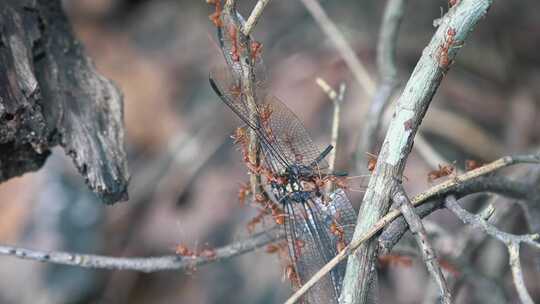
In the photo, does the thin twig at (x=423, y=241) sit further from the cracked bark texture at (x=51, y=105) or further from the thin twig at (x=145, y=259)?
the cracked bark texture at (x=51, y=105)

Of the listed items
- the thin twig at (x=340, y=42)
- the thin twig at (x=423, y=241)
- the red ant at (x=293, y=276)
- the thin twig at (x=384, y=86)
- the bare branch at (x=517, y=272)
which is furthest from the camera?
the thin twig at (x=340, y=42)

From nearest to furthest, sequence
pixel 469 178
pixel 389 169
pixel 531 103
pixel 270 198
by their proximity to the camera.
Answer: pixel 389 169 → pixel 469 178 → pixel 270 198 → pixel 531 103

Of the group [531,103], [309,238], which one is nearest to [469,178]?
[309,238]

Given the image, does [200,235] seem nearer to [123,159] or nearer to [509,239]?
[123,159]

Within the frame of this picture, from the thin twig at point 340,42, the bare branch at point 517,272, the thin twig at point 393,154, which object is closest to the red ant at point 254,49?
the thin twig at point 393,154

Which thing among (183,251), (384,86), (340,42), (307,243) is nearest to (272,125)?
(307,243)

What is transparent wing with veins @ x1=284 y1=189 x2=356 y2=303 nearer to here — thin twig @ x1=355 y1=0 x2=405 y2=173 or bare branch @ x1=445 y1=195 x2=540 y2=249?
bare branch @ x1=445 y1=195 x2=540 y2=249

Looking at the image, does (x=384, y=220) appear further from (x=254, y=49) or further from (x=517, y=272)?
(x=254, y=49)
